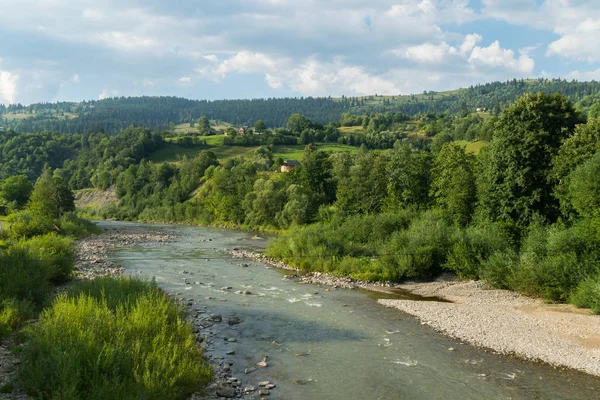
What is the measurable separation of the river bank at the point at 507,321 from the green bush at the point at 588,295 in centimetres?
46

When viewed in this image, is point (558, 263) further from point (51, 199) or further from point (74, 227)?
point (51, 199)

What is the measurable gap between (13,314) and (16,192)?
279ft

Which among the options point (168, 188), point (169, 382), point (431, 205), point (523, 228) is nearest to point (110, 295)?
point (169, 382)

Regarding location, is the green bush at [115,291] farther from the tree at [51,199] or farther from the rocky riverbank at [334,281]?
the tree at [51,199]

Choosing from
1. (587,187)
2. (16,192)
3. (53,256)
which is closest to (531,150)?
(587,187)

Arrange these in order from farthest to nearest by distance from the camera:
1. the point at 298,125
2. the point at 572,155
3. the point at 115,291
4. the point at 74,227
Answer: the point at 298,125
the point at 74,227
the point at 572,155
the point at 115,291

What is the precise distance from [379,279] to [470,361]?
15334mm

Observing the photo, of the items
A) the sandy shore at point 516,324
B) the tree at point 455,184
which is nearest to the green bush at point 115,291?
the sandy shore at point 516,324

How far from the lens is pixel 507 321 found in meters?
22.8

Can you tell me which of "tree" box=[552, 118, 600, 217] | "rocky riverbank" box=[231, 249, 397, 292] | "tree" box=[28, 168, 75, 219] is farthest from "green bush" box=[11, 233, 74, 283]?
"tree" box=[28, 168, 75, 219]

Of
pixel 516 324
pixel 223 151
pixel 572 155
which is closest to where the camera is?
pixel 516 324

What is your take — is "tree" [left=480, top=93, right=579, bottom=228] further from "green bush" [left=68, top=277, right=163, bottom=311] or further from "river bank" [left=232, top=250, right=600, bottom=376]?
"green bush" [left=68, top=277, right=163, bottom=311]

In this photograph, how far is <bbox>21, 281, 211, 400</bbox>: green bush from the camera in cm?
1170

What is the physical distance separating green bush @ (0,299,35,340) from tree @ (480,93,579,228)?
32203 millimetres
